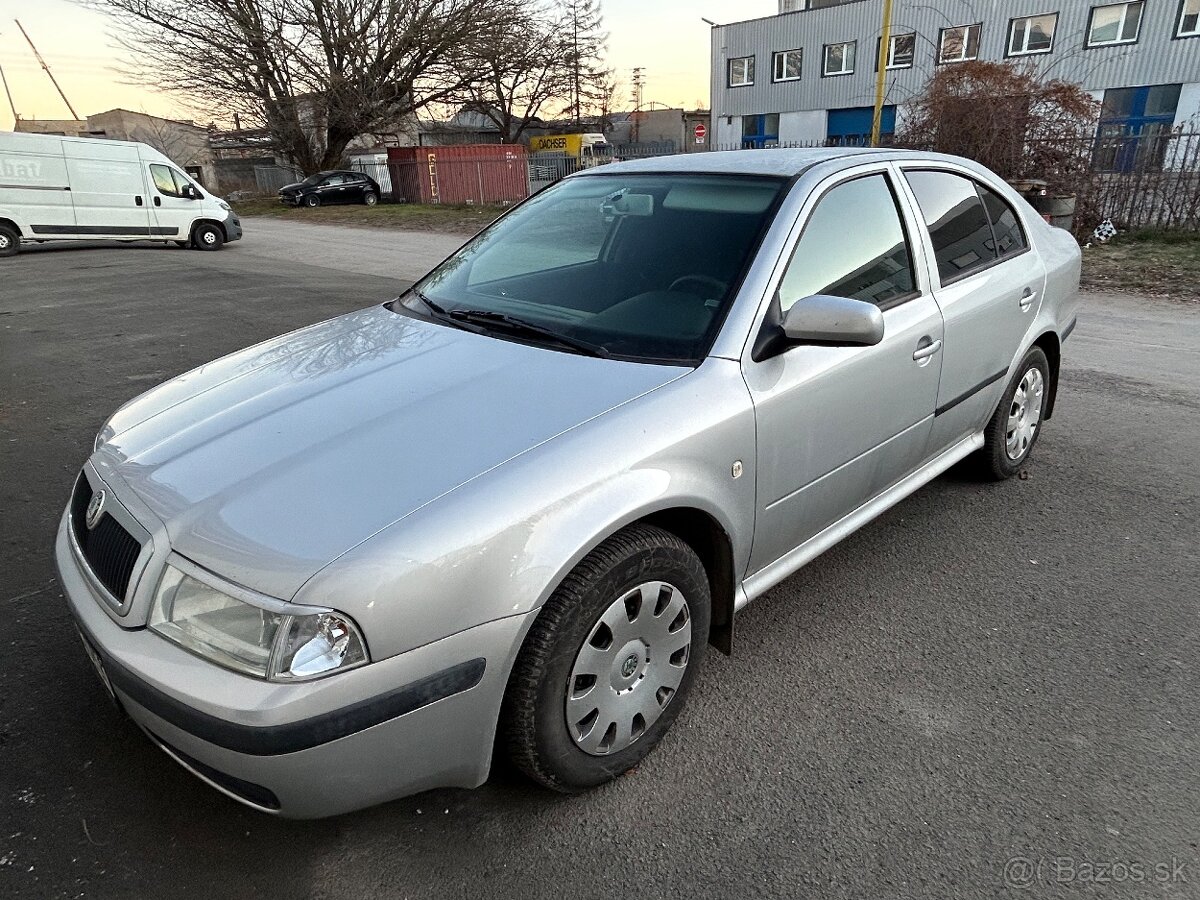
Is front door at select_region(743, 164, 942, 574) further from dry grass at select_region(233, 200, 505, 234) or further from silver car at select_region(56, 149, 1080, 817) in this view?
dry grass at select_region(233, 200, 505, 234)

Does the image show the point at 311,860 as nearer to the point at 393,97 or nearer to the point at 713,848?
the point at 713,848

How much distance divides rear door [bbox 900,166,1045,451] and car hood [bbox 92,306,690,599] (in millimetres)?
1565

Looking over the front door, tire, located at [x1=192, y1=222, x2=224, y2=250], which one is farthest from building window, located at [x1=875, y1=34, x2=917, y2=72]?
the front door

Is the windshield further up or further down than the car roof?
further down

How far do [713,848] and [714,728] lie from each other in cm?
48

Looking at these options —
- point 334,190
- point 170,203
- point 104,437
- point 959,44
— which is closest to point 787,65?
point 959,44

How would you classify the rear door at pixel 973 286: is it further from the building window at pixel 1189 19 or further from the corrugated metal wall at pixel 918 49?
the building window at pixel 1189 19

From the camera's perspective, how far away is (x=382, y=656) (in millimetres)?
1718

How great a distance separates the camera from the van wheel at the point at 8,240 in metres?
15.0

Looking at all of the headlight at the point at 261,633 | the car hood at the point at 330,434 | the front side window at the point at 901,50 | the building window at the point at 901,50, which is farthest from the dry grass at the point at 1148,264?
the front side window at the point at 901,50

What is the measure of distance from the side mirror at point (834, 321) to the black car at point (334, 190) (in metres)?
29.7

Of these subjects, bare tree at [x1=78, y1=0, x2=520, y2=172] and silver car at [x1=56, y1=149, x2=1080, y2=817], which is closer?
silver car at [x1=56, y1=149, x2=1080, y2=817]

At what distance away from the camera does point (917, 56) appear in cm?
3606

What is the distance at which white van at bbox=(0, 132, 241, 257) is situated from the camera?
14.8 meters
